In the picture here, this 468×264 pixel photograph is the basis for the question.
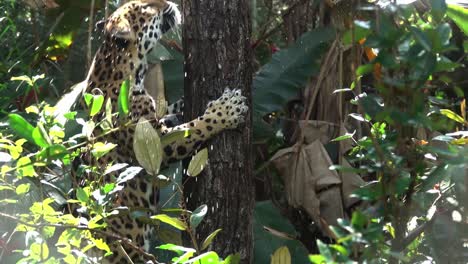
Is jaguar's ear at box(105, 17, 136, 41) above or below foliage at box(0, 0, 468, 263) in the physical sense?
above

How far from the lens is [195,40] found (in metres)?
4.37

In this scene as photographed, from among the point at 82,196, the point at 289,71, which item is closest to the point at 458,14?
the point at 82,196

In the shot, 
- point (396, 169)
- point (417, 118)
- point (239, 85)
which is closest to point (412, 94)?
point (417, 118)

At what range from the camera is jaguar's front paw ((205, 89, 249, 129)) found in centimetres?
437

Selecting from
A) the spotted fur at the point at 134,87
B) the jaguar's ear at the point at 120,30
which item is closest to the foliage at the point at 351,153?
the spotted fur at the point at 134,87

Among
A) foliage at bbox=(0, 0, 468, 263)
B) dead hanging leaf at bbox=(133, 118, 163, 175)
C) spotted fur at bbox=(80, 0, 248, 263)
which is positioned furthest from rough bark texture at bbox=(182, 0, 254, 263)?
dead hanging leaf at bbox=(133, 118, 163, 175)

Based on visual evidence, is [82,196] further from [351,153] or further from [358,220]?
[351,153]

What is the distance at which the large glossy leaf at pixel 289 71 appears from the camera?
6270mm

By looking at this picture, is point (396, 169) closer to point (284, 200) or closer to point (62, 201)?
point (62, 201)

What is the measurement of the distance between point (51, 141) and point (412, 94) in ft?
4.93

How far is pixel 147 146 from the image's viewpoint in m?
3.55

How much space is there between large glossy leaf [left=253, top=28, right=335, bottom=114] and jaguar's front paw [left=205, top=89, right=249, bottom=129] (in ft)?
5.66

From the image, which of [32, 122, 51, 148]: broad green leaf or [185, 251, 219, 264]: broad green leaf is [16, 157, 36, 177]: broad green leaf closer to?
[32, 122, 51, 148]: broad green leaf

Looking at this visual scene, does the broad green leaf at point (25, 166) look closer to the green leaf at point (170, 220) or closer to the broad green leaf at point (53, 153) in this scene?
the broad green leaf at point (53, 153)
